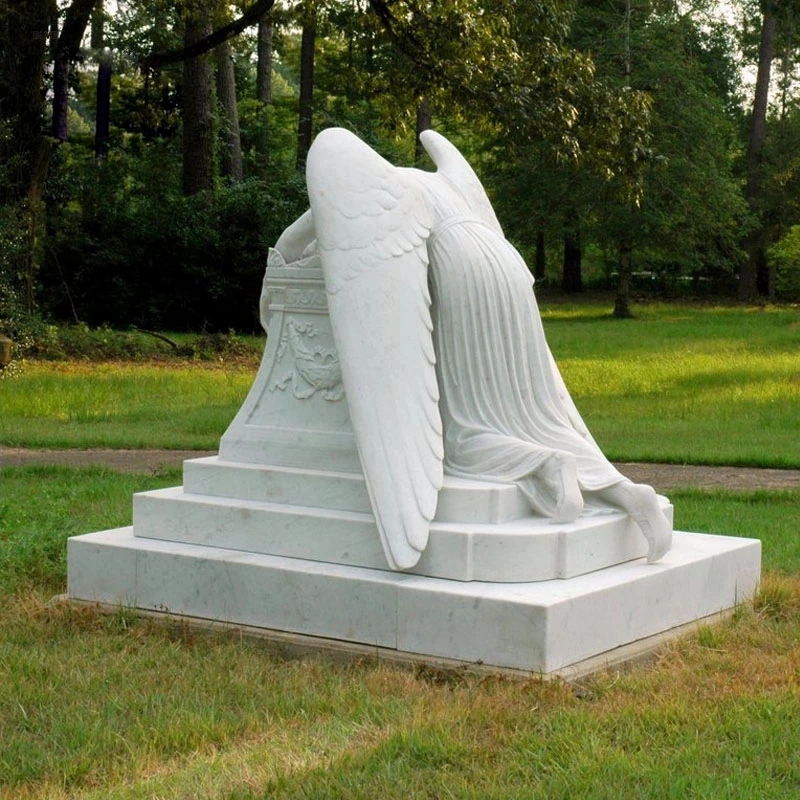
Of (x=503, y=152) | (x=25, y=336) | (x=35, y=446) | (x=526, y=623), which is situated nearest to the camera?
(x=526, y=623)

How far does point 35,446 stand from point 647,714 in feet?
29.2

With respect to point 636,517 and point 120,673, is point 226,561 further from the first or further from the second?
point 636,517

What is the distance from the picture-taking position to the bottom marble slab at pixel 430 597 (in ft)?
17.1

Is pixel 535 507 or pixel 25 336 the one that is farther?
pixel 25 336

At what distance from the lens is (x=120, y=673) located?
529cm

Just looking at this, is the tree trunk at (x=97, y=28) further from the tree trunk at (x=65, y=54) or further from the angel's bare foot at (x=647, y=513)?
the angel's bare foot at (x=647, y=513)

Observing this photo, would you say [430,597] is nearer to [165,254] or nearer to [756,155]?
[165,254]

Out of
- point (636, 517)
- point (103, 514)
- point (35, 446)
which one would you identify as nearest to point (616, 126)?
point (35, 446)

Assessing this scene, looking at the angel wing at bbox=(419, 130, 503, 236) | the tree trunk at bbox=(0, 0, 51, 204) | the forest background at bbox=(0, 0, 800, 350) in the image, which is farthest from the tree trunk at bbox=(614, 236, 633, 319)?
the angel wing at bbox=(419, 130, 503, 236)

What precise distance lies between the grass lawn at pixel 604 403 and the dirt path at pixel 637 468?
0.88ft

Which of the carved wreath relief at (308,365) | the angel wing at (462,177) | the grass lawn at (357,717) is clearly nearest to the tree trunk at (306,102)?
the angel wing at (462,177)

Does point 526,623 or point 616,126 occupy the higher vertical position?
point 616,126

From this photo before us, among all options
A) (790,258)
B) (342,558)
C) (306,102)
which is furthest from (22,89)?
(790,258)

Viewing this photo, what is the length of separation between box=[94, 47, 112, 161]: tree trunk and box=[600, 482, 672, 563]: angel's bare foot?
17651 mm
